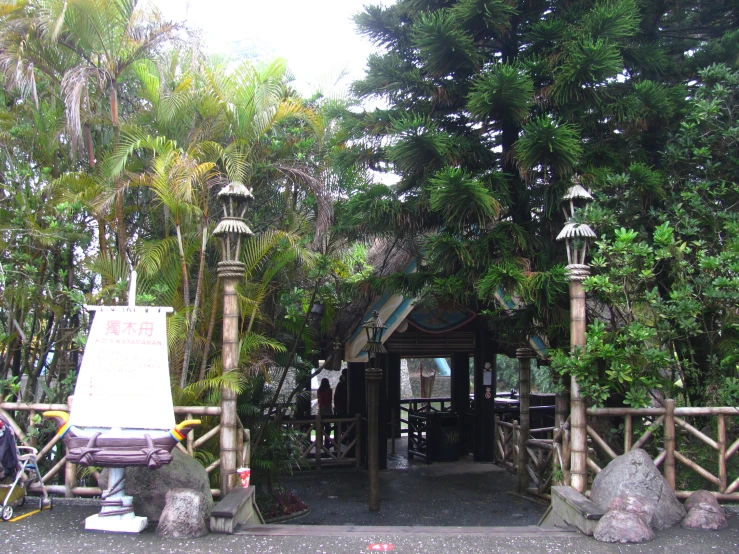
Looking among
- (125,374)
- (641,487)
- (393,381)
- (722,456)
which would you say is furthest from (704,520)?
(393,381)

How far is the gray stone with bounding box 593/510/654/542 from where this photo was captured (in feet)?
15.3

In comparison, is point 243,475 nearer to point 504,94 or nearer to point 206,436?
point 206,436

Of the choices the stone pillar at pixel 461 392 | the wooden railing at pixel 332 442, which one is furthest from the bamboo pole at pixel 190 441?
the stone pillar at pixel 461 392

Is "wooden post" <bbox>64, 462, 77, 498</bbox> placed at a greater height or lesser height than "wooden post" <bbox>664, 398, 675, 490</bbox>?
lesser

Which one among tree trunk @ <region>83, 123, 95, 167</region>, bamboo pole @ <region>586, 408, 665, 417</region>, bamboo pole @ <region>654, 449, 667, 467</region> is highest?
tree trunk @ <region>83, 123, 95, 167</region>

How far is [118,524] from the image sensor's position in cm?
477

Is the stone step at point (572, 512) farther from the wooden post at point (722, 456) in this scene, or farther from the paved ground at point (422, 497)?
the paved ground at point (422, 497)

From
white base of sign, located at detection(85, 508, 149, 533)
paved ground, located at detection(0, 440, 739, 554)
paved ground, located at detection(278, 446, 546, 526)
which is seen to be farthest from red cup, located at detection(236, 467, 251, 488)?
paved ground, located at detection(278, 446, 546, 526)

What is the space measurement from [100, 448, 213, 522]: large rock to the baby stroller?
740 millimetres

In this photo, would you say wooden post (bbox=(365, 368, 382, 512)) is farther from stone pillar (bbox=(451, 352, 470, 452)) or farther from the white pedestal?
stone pillar (bbox=(451, 352, 470, 452))

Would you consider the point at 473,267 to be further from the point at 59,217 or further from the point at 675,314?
the point at 59,217

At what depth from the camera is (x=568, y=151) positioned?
231 inches

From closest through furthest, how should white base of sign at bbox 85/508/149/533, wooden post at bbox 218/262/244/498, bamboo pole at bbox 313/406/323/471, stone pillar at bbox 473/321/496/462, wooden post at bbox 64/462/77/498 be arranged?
white base of sign at bbox 85/508/149/533, wooden post at bbox 218/262/244/498, wooden post at bbox 64/462/77/498, bamboo pole at bbox 313/406/323/471, stone pillar at bbox 473/321/496/462

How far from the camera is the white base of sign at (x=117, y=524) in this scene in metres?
4.76
